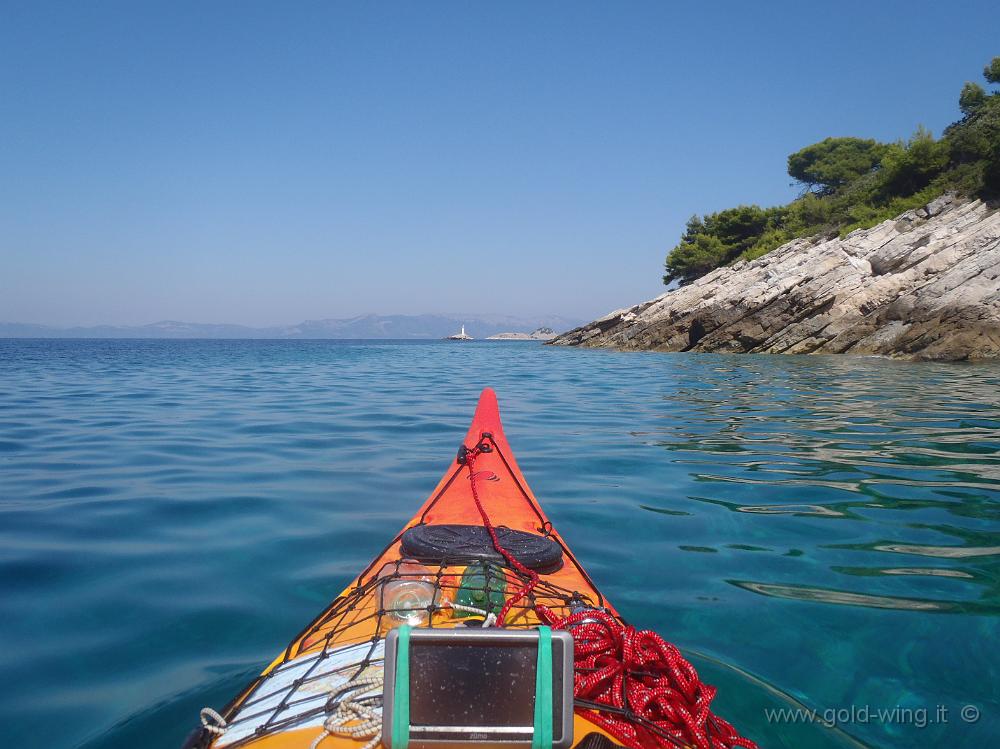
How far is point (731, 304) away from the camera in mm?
26141

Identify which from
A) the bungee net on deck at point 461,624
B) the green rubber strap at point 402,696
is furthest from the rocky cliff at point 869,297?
the green rubber strap at point 402,696

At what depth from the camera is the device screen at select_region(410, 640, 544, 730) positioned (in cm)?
136

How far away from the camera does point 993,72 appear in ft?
106

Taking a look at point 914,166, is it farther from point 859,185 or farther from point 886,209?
point 859,185

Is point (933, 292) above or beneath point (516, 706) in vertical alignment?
above

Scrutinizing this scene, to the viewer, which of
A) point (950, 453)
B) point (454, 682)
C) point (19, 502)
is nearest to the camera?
point (454, 682)

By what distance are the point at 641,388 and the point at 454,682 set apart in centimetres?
1201

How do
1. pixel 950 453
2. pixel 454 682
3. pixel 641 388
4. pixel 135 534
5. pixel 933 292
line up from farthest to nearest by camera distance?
pixel 933 292, pixel 641 388, pixel 950 453, pixel 135 534, pixel 454 682

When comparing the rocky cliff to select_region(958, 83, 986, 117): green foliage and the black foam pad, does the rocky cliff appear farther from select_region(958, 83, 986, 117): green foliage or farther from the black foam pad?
the black foam pad

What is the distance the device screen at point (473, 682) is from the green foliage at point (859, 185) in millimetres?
27348

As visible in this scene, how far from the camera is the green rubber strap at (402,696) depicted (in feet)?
4.42

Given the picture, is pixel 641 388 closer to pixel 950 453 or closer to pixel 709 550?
pixel 950 453

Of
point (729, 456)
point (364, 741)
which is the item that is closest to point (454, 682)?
point (364, 741)

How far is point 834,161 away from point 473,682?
52312 mm
